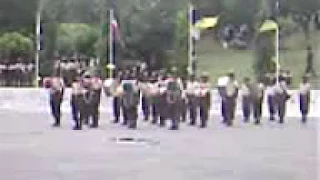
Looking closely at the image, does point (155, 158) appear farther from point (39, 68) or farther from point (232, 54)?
point (232, 54)

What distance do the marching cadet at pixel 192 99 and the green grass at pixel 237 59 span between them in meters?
19.3

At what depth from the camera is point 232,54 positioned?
163ft

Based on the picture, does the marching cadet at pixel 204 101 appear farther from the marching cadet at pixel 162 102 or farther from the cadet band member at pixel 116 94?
the cadet band member at pixel 116 94

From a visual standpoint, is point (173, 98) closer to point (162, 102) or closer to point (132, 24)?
point (162, 102)

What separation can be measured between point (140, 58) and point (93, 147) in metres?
27.8

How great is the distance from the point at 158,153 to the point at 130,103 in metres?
6.52

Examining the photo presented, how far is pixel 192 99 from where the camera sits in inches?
871

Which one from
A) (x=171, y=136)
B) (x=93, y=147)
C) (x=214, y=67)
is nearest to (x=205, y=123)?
(x=171, y=136)

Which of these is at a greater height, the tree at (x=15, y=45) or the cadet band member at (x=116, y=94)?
the tree at (x=15, y=45)

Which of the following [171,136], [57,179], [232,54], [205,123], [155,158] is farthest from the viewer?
[232,54]

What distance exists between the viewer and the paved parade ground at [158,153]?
37.5 ft

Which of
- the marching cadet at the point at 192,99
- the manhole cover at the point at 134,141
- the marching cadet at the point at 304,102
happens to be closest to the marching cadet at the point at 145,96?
the marching cadet at the point at 192,99

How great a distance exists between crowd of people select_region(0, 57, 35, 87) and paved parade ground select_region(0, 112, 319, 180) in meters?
16.7

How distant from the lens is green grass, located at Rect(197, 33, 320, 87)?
4428 cm
